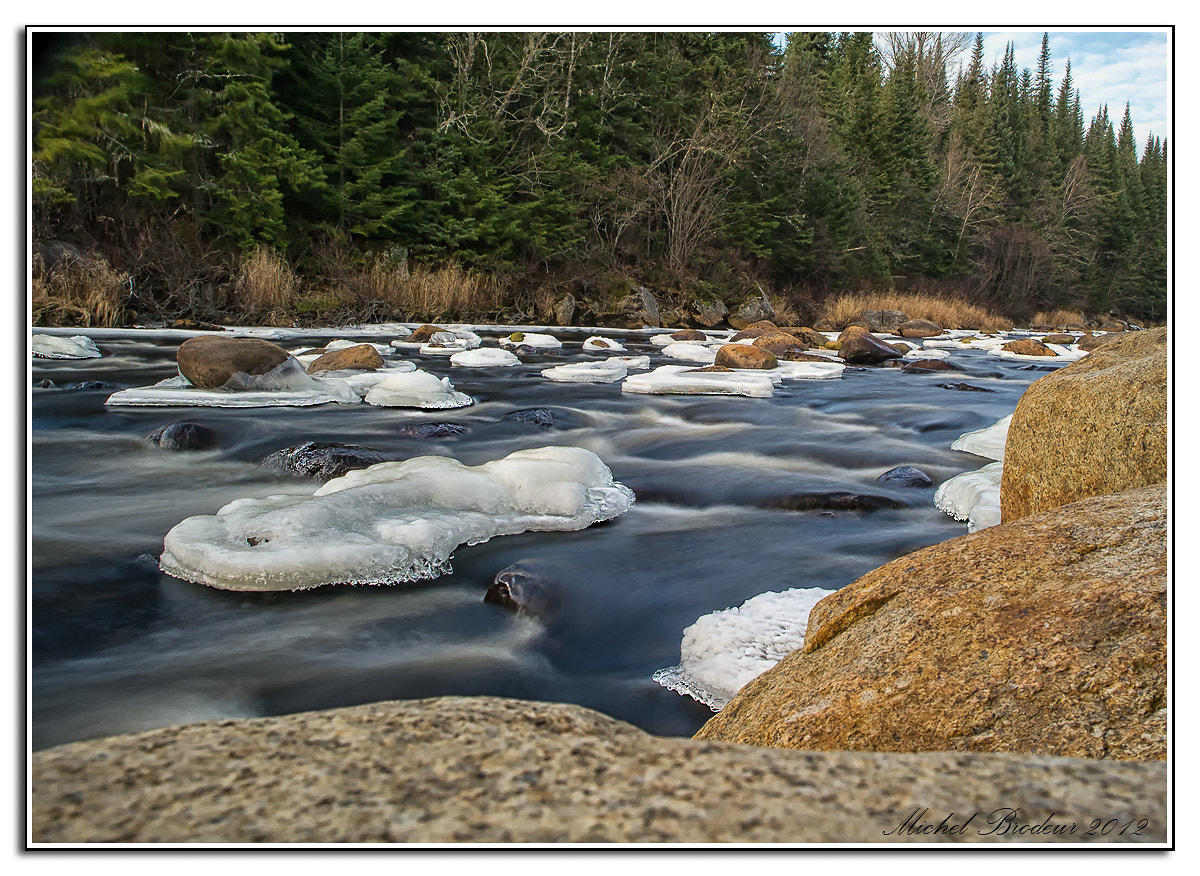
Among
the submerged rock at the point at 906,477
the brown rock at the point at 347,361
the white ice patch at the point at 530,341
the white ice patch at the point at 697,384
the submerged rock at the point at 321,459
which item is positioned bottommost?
the submerged rock at the point at 906,477

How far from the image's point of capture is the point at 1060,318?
32812 millimetres

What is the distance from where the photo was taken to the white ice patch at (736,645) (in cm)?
239

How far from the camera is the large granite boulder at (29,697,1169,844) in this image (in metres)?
0.81

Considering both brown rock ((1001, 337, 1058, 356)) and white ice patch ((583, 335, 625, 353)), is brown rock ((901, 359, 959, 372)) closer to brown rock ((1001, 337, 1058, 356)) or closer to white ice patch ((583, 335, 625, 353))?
brown rock ((1001, 337, 1058, 356))

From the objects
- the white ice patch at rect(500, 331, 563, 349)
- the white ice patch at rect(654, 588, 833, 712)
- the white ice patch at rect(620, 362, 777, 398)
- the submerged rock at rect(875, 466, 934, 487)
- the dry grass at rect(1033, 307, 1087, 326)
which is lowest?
the white ice patch at rect(654, 588, 833, 712)

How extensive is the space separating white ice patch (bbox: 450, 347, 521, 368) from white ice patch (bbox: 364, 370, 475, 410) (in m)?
3.29

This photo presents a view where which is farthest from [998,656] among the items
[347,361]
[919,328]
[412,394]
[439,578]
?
[919,328]

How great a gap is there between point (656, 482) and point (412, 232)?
1547 centimetres

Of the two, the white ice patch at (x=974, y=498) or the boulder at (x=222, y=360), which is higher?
the boulder at (x=222, y=360)

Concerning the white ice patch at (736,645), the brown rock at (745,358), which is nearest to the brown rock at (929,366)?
the brown rock at (745,358)

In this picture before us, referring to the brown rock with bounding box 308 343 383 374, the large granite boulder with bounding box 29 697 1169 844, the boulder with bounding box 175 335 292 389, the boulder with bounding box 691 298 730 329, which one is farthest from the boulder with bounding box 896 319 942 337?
the large granite boulder with bounding box 29 697 1169 844

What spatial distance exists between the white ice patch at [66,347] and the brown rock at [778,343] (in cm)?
881

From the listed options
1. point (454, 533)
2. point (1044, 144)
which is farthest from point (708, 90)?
point (454, 533)

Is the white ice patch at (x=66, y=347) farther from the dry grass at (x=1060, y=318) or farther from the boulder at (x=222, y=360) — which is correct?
the dry grass at (x=1060, y=318)
